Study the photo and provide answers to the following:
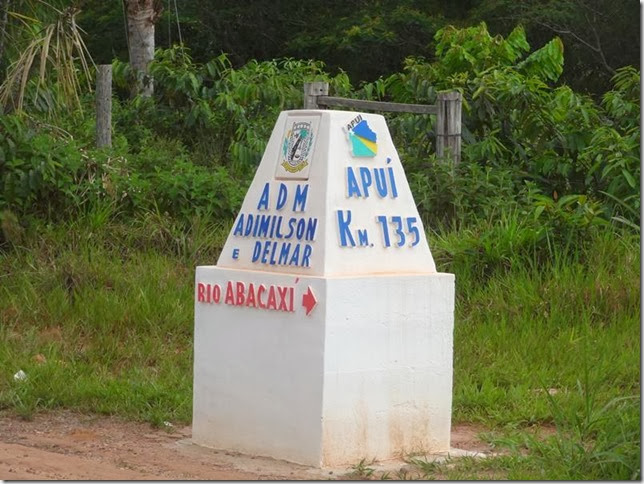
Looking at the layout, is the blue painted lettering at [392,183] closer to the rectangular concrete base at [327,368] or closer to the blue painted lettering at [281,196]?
the rectangular concrete base at [327,368]

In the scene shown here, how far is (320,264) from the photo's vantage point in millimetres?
5672

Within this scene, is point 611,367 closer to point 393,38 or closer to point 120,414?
point 120,414

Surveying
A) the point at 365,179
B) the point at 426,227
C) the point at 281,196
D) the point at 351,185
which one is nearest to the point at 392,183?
the point at 365,179

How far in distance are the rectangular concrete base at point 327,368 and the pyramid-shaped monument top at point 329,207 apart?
11 centimetres

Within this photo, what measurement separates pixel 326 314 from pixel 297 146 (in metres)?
0.94

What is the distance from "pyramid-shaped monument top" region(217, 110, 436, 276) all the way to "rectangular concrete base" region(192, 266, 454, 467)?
11cm

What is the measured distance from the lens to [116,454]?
6.01 meters

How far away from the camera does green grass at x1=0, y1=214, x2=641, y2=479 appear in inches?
261

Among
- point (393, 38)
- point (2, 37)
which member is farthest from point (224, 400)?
point (393, 38)

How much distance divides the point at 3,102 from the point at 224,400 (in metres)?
5.42

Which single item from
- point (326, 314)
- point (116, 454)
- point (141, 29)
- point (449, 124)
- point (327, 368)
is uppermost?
point (141, 29)

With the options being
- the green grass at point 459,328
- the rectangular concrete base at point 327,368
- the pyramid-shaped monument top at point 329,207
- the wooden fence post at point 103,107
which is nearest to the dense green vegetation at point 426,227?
the green grass at point 459,328

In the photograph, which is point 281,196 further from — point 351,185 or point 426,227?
point 426,227

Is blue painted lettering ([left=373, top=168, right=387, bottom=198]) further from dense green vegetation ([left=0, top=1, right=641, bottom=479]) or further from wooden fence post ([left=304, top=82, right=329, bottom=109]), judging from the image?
wooden fence post ([left=304, top=82, right=329, bottom=109])
